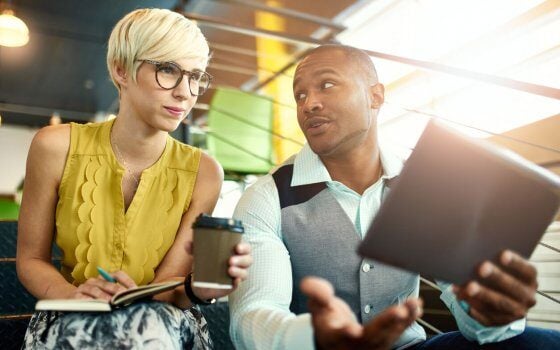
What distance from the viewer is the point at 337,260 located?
144 cm

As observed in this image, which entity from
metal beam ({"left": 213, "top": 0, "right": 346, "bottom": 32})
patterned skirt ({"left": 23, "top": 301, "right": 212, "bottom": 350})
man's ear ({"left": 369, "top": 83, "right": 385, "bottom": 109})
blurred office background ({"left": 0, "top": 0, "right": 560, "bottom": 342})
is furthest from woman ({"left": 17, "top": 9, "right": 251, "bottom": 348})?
metal beam ({"left": 213, "top": 0, "right": 346, "bottom": 32})

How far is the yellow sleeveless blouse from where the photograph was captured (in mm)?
1501

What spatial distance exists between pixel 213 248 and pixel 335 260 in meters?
0.46

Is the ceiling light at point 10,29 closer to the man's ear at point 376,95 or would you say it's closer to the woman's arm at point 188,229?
the woman's arm at point 188,229

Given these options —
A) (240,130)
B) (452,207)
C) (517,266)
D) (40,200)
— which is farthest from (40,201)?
(240,130)

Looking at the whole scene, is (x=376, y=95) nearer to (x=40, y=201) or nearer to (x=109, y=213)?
(x=109, y=213)

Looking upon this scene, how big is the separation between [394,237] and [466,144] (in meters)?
0.22

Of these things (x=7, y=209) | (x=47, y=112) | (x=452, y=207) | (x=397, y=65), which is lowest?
(x=7, y=209)

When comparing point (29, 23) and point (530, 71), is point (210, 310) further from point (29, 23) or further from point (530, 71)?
point (29, 23)

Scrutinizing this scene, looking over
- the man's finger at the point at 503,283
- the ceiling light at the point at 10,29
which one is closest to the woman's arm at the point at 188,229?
the man's finger at the point at 503,283

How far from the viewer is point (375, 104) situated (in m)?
1.87

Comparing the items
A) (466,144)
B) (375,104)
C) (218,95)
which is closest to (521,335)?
(466,144)

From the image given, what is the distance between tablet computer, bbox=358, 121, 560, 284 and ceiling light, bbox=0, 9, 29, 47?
5.06 metres

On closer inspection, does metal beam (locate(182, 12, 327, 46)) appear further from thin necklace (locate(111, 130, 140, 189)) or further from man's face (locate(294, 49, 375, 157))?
thin necklace (locate(111, 130, 140, 189))
